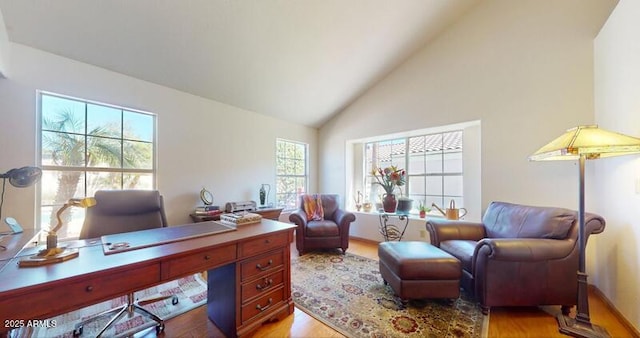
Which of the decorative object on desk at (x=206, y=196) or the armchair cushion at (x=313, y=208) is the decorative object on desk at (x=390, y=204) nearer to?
the armchair cushion at (x=313, y=208)

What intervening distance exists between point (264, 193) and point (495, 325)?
3.14 metres

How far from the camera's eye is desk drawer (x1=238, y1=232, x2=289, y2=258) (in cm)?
165

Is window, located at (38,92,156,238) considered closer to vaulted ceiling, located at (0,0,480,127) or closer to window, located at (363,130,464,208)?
vaulted ceiling, located at (0,0,480,127)

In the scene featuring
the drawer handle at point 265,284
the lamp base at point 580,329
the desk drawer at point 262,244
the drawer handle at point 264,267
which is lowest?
the lamp base at point 580,329

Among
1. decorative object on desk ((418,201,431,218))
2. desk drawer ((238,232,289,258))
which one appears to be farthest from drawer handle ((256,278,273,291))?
decorative object on desk ((418,201,431,218))

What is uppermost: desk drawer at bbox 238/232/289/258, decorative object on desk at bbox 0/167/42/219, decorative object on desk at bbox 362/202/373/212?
decorative object on desk at bbox 0/167/42/219

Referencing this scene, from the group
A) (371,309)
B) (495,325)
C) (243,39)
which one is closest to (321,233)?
(371,309)

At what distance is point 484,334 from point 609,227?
1615mm

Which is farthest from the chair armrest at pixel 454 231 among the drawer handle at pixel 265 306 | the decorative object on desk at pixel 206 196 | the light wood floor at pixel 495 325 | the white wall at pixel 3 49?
the white wall at pixel 3 49

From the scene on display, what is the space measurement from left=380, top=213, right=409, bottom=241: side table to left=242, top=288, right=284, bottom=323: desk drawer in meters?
2.12

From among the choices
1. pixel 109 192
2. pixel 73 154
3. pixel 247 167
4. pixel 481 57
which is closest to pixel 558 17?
pixel 481 57

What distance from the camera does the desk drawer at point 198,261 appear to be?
130 cm

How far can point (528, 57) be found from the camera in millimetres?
2727

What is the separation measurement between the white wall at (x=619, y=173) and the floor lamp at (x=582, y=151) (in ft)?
0.96
